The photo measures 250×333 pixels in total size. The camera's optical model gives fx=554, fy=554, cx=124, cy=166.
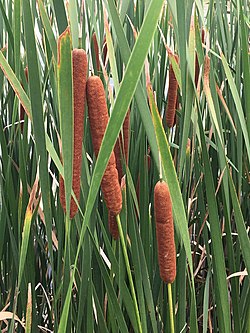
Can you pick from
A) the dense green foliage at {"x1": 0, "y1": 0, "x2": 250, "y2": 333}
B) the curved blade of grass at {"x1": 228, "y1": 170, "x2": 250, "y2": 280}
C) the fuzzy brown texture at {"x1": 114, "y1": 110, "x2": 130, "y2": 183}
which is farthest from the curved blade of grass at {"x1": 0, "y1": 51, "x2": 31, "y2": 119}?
the curved blade of grass at {"x1": 228, "y1": 170, "x2": 250, "y2": 280}

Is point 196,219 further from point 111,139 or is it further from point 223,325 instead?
point 111,139

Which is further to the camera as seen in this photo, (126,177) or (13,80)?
(126,177)

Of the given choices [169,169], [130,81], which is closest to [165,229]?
[169,169]

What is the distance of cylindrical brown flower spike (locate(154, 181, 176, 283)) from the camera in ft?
1.59

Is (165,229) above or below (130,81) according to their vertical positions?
below

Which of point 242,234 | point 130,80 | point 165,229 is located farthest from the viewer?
point 242,234

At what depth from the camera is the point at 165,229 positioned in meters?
0.50

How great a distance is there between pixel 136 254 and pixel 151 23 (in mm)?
289

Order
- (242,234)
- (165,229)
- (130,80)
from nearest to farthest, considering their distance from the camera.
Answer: (130,80) < (165,229) < (242,234)

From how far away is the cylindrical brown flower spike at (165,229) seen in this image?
1.59ft

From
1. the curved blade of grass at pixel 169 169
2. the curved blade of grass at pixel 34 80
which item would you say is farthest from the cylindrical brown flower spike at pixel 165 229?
the curved blade of grass at pixel 34 80

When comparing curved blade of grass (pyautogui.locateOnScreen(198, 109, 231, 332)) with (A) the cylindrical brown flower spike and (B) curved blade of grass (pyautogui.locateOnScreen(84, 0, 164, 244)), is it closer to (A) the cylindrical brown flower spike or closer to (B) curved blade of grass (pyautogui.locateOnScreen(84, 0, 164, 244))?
(A) the cylindrical brown flower spike

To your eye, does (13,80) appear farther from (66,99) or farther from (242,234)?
(242,234)

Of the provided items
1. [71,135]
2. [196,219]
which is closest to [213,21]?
[196,219]
